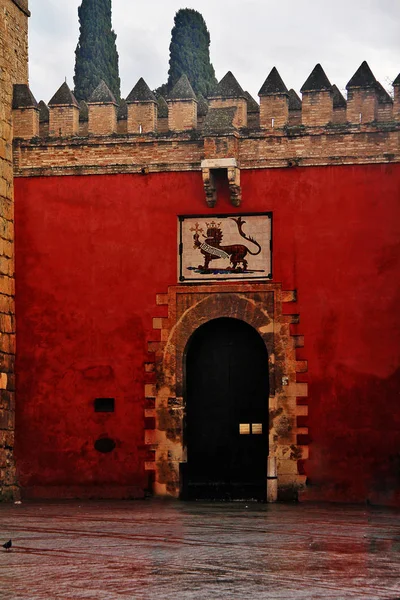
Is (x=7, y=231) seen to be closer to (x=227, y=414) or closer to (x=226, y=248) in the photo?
(x=226, y=248)

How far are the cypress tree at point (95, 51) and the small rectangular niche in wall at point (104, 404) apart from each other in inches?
708

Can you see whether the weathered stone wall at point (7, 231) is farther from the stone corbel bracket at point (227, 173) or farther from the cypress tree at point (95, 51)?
the cypress tree at point (95, 51)

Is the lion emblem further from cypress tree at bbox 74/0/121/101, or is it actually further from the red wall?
cypress tree at bbox 74/0/121/101

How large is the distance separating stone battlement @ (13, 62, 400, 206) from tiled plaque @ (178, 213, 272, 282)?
0.31 meters

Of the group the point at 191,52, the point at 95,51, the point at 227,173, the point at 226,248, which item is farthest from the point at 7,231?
the point at 191,52

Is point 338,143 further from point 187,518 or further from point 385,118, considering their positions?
point 187,518

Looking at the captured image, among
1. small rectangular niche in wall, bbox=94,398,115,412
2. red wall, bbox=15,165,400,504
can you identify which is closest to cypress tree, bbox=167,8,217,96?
red wall, bbox=15,165,400,504

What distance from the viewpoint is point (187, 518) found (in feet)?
43.7

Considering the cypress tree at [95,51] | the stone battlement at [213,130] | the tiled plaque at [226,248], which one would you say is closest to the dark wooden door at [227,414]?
the tiled plaque at [226,248]

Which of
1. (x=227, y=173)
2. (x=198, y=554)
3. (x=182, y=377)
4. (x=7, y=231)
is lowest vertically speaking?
(x=198, y=554)

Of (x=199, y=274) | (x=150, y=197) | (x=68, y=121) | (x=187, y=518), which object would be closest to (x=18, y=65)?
A: (x=68, y=121)

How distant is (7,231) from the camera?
1700 centimetres

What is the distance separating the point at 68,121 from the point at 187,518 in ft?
20.7

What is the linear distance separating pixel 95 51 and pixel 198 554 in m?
27.6
